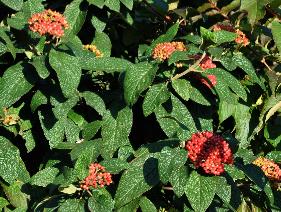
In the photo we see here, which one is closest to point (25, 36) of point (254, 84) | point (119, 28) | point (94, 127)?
point (94, 127)

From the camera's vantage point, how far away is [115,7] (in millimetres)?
2459

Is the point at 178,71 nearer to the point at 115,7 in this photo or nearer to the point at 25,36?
the point at 115,7

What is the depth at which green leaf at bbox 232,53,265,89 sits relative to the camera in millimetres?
2385

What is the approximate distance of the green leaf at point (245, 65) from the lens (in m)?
2.38

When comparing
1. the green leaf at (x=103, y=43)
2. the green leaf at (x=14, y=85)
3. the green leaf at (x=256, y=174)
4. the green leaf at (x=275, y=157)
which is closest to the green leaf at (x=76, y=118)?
the green leaf at (x=14, y=85)

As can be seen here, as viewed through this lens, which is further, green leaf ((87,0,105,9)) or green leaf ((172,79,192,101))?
green leaf ((87,0,105,9))

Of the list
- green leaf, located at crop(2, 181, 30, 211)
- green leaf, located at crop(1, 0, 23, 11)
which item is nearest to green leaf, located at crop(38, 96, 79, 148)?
green leaf, located at crop(2, 181, 30, 211)

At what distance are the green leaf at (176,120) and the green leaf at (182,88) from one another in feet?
0.32

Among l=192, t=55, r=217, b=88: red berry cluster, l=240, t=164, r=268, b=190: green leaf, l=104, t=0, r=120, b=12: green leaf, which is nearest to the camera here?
l=240, t=164, r=268, b=190: green leaf

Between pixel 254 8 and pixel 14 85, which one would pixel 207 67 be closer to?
pixel 254 8

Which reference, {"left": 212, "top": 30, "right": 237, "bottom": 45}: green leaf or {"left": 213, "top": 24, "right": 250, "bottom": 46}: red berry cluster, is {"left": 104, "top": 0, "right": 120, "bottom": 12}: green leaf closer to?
{"left": 213, "top": 24, "right": 250, "bottom": 46}: red berry cluster

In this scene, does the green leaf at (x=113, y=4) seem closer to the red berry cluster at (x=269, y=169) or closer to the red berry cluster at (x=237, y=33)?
the red berry cluster at (x=237, y=33)

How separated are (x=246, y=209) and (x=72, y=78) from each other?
831mm

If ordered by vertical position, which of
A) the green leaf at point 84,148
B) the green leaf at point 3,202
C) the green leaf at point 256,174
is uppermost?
the green leaf at point 84,148
